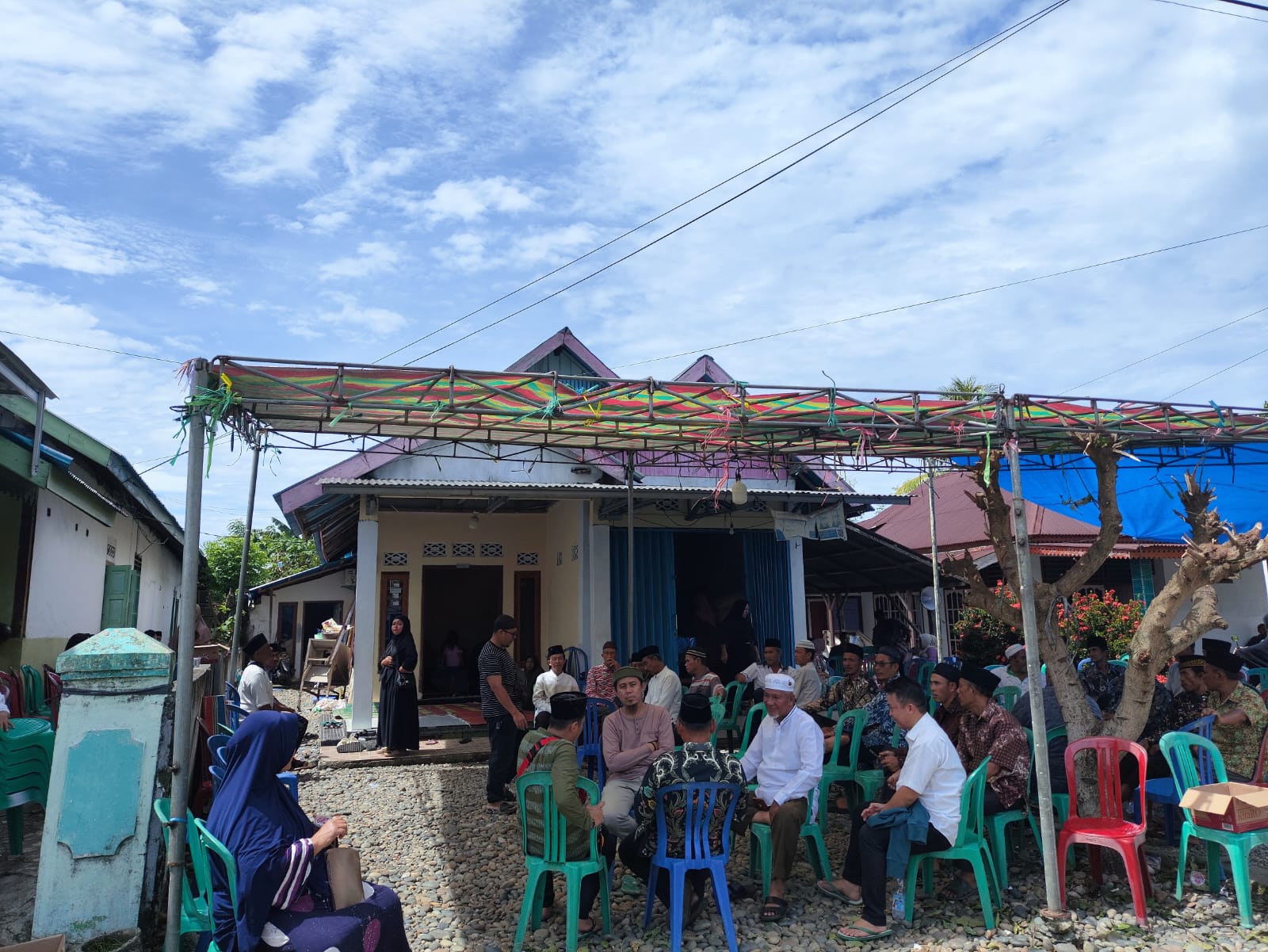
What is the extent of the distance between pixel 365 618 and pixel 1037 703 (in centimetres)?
766

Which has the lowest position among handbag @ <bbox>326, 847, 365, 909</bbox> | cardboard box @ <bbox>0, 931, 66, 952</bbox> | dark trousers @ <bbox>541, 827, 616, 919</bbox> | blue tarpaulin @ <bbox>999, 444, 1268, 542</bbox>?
dark trousers @ <bbox>541, 827, 616, 919</bbox>

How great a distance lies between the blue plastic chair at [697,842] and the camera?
4098 mm

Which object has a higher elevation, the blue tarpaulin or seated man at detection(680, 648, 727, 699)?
the blue tarpaulin

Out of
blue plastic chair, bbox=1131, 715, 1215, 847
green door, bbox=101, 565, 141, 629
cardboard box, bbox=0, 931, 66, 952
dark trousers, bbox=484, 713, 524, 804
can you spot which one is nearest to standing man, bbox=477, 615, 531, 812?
dark trousers, bbox=484, 713, 524, 804

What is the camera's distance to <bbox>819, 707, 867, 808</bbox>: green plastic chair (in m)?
5.75

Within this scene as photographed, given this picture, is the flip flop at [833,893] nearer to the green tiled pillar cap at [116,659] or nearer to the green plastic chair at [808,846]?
the green plastic chair at [808,846]

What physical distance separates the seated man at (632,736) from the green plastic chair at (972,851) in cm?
155

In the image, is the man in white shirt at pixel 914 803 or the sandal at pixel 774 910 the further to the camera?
the sandal at pixel 774 910

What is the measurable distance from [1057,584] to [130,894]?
5455mm

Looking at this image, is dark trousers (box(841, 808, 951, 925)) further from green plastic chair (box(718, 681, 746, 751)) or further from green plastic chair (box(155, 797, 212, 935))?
green plastic chair (box(718, 681, 746, 751))

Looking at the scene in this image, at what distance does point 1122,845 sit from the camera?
442cm

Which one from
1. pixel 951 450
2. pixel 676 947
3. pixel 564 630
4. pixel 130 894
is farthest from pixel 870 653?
pixel 130 894

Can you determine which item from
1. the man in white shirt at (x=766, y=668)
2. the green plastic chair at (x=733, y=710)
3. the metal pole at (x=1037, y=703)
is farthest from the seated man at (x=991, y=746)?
the green plastic chair at (x=733, y=710)

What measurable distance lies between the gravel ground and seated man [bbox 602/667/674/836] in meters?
0.64
